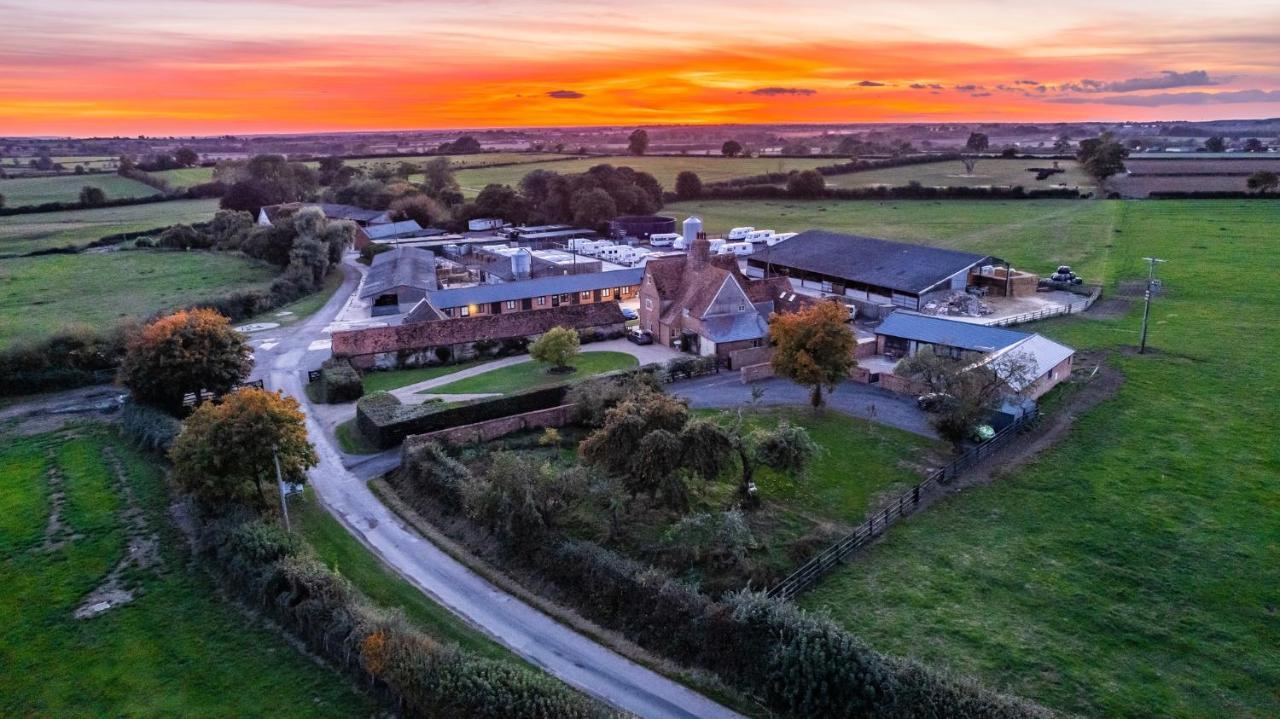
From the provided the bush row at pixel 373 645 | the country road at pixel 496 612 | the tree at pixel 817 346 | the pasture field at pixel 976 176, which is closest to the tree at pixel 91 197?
the country road at pixel 496 612

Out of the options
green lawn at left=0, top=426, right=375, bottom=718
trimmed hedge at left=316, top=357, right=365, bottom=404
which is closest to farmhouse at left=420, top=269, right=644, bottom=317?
trimmed hedge at left=316, top=357, right=365, bottom=404

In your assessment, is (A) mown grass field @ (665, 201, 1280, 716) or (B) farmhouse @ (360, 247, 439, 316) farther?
(B) farmhouse @ (360, 247, 439, 316)

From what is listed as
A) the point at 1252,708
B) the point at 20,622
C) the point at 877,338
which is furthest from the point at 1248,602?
the point at 20,622

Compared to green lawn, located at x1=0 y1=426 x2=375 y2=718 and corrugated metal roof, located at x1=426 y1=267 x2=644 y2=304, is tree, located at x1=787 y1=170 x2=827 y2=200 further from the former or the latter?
green lawn, located at x1=0 y1=426 x2=375 y2=718

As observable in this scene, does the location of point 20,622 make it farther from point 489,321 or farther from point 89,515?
point 489,321

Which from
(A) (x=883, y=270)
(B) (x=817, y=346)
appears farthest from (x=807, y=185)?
(B) (x=817, y=346)

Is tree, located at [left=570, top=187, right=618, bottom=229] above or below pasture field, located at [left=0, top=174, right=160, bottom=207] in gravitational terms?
below

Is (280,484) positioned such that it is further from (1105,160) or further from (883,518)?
(1105,160)
